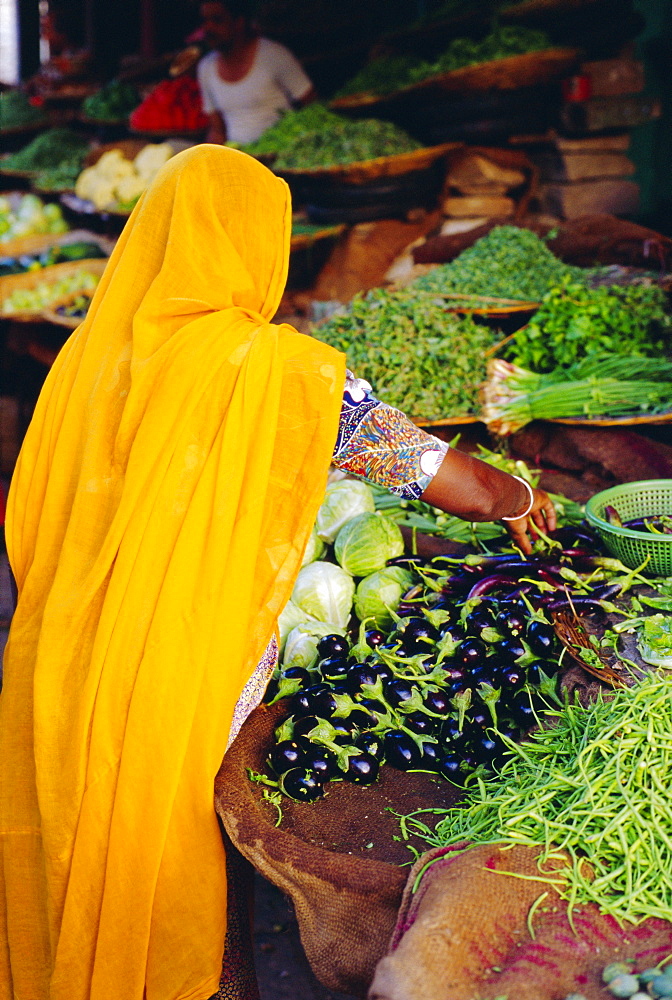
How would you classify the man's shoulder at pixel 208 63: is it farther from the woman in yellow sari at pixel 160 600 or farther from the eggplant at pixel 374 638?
the eggplant at pixel 374 638

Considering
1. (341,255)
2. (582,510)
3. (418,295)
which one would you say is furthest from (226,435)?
(341,255)

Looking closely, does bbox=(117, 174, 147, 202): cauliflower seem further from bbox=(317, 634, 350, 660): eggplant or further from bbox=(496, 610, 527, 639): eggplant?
bbox=(496, 610, 527, 639): eggplant

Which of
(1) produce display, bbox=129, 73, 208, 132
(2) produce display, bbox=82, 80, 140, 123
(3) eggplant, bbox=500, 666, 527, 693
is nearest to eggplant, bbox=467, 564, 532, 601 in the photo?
(3) eggplant, bbox=500, 666, 527, 693

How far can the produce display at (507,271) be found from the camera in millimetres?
4297

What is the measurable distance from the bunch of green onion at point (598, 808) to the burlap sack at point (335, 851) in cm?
11

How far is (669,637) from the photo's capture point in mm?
1848

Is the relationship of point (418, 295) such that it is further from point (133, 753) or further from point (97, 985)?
point (97, 985)

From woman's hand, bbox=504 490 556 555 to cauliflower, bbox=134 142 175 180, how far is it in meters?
6.34

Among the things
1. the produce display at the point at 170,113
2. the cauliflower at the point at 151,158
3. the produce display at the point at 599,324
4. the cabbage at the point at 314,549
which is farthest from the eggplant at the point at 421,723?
the produce display at the point at 170,113

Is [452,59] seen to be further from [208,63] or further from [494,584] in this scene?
[494,584]

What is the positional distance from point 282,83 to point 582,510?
218 inches

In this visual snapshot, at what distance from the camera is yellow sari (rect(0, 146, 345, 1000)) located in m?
1.71

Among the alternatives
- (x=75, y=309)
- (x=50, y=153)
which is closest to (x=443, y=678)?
(x=75, y=309)

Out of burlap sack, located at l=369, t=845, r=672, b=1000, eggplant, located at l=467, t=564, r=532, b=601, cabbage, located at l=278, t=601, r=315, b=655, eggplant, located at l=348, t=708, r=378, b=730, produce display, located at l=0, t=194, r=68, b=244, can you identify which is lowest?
produce display, located at l=0, t=194, r=68, b=244
